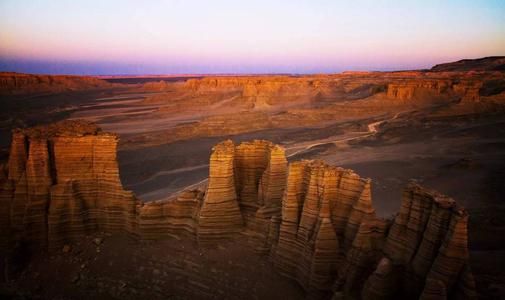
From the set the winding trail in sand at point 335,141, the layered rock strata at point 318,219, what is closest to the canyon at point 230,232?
the layered rock strata at point 318,219

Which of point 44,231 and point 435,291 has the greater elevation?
point 435,291

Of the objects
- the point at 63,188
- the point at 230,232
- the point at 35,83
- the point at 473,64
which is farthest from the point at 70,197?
the point at 473,64

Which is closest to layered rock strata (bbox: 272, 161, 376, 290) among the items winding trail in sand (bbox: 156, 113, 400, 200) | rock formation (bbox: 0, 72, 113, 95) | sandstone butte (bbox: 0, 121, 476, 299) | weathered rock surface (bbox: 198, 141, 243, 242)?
sandstone butte (bbox: 0, 121, 476, 299)

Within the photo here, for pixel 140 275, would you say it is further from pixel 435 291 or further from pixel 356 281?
pixel 435 291

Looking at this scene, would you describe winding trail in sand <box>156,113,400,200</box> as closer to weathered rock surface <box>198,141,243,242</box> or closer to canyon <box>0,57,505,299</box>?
canyon <box>0,57,505,299</box>

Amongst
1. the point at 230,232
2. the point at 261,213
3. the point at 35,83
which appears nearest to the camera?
the point at 261,213

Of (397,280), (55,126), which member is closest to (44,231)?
(55,126)

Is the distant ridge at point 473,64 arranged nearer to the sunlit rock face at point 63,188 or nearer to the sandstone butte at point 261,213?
the sandstone butte at point 261,213

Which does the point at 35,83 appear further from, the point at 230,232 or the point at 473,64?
the point at 473,64
